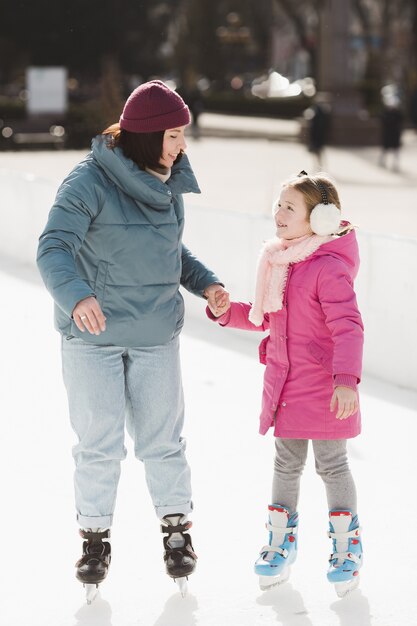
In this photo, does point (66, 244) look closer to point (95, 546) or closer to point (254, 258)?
point (95, 546)

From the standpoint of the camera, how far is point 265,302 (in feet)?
11.2

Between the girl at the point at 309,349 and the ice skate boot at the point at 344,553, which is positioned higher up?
the girl at the point at 309,349

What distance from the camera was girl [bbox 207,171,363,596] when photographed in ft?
10.9

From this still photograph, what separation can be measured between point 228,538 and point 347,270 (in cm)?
117

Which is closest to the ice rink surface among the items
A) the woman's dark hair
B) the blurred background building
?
the woman's dark hair

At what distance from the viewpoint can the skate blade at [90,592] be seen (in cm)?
342

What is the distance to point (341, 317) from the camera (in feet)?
10.7

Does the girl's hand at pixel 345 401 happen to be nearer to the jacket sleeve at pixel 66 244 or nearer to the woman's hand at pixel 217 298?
the woman's hand at pixel 217 298

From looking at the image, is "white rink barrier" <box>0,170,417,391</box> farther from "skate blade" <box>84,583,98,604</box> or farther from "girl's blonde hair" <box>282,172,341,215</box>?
"skate blade" <box>84,583,98,604</box>

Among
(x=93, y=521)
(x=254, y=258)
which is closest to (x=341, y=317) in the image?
(x=93, y=521)

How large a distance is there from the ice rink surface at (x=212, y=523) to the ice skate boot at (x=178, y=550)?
0.26 ft

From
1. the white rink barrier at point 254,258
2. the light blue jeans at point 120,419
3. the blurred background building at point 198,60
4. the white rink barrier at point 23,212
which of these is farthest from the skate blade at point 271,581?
the blurred background building at point 198,60

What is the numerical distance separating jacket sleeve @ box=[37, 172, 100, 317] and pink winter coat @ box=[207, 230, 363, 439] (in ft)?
2.04

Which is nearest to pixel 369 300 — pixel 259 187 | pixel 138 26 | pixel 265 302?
pixel 265 302
